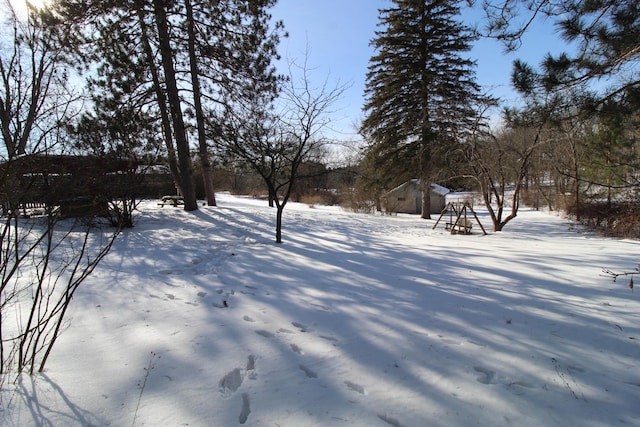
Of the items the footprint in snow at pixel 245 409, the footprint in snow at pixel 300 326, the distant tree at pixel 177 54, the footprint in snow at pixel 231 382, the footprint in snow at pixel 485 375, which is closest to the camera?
the footprint in snow at pixel 245 409

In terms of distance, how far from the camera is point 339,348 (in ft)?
8.05

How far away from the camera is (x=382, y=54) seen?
45.4 feet

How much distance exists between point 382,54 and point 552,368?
1464cm

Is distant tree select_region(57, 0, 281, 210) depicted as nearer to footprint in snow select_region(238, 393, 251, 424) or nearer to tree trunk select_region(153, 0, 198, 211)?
tree trunk select_region(153, 0, 198, 211)

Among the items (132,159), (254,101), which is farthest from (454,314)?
(254,101)

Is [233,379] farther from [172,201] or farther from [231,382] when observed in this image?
[172,201]

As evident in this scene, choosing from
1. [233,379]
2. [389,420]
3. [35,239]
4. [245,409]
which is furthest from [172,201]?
[389,420]

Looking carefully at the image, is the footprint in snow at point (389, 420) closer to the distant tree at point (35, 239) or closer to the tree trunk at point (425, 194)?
the distant tree at point (35, 239)

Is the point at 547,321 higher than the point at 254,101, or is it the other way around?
the point at 254,101

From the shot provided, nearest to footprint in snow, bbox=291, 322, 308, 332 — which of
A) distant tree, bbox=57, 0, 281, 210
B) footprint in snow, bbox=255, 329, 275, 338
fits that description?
footprint in snow, bbox=255, 329, 275, 338

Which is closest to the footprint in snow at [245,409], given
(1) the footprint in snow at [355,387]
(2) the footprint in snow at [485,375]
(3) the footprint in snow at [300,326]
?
(1) the footprint in snow at [355,387]

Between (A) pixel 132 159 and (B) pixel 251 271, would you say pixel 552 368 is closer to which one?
(B) pixel 251 271

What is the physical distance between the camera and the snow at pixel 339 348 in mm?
1719

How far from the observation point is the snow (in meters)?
1.72
